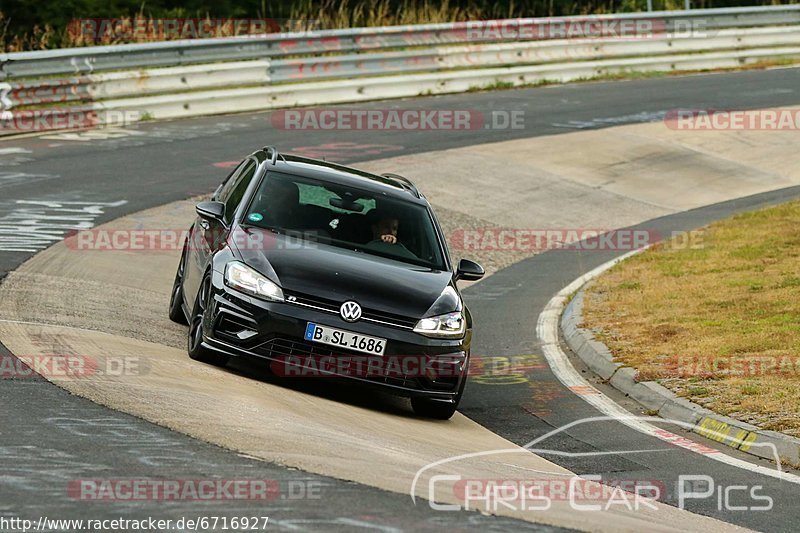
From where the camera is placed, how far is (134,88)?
2259 centimetres

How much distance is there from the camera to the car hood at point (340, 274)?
29.9ft

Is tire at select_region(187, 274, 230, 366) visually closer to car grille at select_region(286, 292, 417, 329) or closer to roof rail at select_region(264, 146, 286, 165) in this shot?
car grille at select_region(286, 292, 417, 329)

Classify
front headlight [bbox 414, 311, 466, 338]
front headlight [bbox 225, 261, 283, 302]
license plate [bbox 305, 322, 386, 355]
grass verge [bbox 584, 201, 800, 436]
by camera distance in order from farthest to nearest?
grass verge [bbox 584, 201, 800, 436] → front headlight [bbox 414, 311, 466, 338] → front headlight [bbox 225, 261, 283, 302] → license plate [bbox 305, 322, 386, 355]

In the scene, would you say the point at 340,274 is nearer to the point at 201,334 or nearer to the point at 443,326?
the point at 443,326

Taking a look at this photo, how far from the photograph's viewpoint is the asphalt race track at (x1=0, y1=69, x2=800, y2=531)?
250 inches

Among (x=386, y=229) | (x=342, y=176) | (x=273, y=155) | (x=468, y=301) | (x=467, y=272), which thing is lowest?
(x=468, y=301)

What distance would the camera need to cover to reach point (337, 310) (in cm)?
901

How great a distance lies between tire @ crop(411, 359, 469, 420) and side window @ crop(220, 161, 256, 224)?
6.97 ft

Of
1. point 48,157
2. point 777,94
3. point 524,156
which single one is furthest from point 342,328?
point 777,94

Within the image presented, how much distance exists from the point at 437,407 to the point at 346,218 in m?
1.80

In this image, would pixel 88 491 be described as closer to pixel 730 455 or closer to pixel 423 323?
pixel 423 323

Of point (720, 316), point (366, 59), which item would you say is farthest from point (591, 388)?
point (366, 59)

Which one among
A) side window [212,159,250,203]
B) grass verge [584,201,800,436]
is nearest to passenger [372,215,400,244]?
side window [212,159,250,203]

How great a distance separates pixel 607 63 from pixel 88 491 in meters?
24.4
